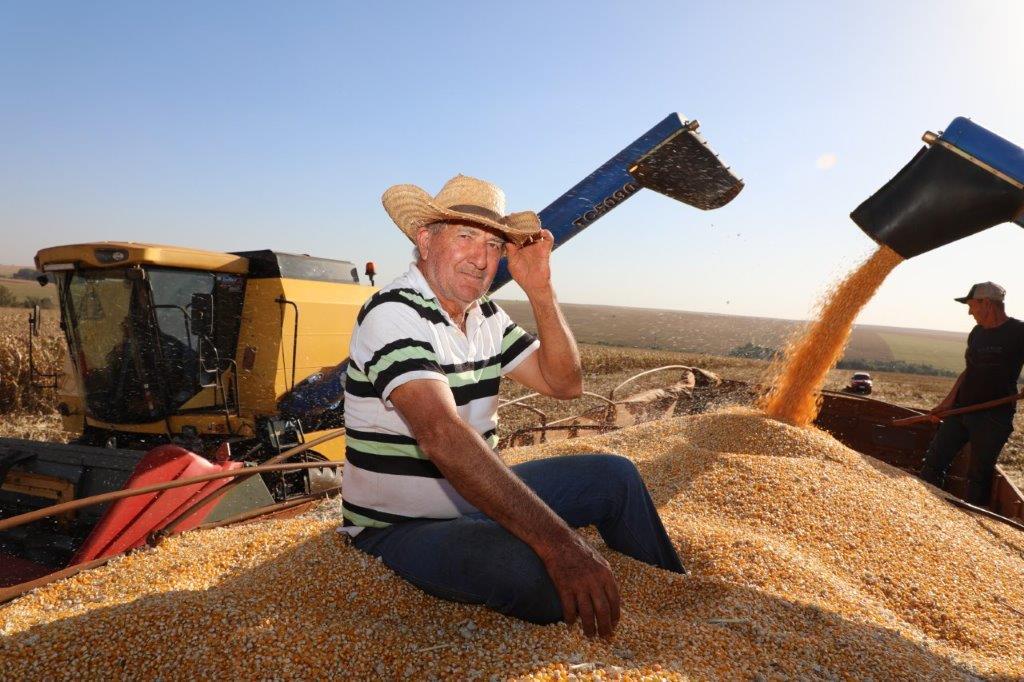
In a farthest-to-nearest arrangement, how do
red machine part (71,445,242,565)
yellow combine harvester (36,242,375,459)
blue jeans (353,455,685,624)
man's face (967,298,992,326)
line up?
man's face (967,298,992,326), yellow combine harvester (36,242,375,459), red machine part (71,445,242,565), blue jeans (353,455,685,624)

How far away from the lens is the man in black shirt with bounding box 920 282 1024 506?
5008 millimetres

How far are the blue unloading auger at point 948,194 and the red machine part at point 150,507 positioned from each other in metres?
4.15

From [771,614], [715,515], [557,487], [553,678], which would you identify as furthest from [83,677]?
[715,515]

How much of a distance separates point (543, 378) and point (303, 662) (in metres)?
1.36

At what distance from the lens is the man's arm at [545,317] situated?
244 cm

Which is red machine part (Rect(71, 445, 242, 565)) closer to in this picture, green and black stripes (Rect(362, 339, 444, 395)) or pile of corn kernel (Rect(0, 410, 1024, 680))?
pile of corn kernel (Rect(0, 410, 1024, 680))

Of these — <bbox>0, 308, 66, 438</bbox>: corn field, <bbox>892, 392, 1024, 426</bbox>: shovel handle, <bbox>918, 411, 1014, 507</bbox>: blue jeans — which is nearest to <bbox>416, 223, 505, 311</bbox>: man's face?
<bbox>892, 392, 1024, 426</bbox>: shovel handle

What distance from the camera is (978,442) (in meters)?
5.06

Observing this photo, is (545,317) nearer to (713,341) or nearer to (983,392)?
(983,392)

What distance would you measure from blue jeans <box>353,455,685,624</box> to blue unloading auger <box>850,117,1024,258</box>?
2572 mm

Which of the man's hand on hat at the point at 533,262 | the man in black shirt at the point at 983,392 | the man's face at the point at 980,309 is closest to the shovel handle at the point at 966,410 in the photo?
the man in black shirt at the point at 983,392

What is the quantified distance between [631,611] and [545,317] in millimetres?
1156

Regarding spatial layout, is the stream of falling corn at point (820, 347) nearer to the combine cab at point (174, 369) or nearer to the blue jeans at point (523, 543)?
the blue jeans at point (523, 543)

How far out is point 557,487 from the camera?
86.4 inches
